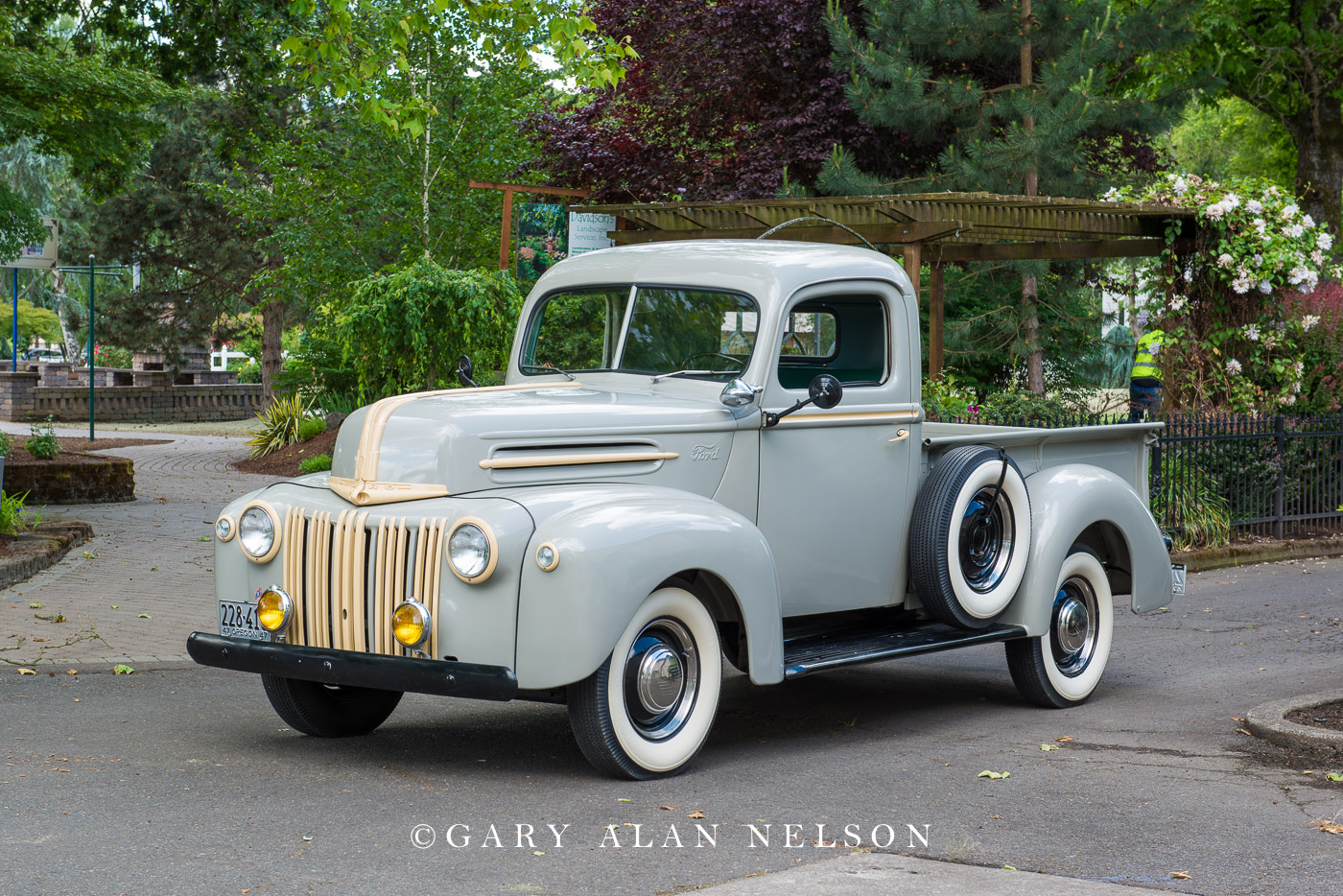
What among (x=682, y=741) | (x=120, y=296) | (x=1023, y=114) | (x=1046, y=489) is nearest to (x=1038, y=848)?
(x=682, y=741)

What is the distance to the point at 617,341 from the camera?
6.98m

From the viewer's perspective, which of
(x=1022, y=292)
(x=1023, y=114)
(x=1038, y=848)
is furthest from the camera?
(x=1022, y=292)

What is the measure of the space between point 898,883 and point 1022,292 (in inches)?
663

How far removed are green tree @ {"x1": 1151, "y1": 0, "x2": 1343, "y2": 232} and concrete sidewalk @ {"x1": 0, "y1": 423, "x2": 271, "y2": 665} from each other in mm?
15966

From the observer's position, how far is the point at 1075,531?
733 cm

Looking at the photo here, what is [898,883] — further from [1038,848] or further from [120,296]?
[120,296]

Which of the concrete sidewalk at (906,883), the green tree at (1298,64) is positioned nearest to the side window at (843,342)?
the concrete sidewalk at (906,883)

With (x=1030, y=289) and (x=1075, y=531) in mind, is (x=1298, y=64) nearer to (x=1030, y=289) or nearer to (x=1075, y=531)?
(x=1030, y=289)

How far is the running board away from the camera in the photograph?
6234 mm

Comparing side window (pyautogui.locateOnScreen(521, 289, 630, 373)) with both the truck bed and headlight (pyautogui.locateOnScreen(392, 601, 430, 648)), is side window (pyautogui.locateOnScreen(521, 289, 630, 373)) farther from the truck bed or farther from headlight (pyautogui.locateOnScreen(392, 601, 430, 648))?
headlight (pyautogui.locateOnScreen(392, 601, 430, 648))

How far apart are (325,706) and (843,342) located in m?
2.98

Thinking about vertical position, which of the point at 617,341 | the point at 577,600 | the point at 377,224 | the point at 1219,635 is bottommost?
the point at 1219,635

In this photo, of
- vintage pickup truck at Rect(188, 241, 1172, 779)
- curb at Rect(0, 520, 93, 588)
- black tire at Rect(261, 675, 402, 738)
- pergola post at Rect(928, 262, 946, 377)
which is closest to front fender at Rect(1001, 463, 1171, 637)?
vintage pickup truck at Rect(188, 241, 1172, 779)

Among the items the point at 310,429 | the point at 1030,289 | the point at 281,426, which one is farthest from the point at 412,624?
the point at 281,426
